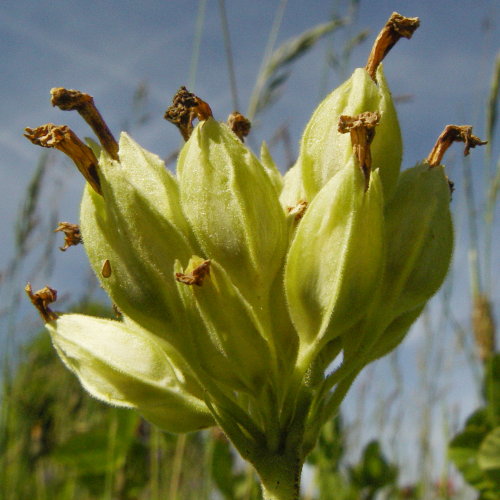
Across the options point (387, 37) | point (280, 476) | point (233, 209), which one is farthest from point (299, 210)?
point (280, 476)

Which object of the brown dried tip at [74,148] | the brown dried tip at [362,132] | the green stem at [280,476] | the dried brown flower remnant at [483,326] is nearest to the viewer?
the green stem at [280,476]

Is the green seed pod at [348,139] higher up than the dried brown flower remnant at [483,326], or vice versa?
the green seed pod at [348,139]

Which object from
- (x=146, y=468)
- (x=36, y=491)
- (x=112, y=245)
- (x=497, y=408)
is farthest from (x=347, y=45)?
(x=36, y=491)

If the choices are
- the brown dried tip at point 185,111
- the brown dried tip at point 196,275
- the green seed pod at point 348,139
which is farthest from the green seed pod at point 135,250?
the green seed pod at point 348,139

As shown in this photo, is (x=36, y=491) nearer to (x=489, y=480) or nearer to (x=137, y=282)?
(x=489, y=480)

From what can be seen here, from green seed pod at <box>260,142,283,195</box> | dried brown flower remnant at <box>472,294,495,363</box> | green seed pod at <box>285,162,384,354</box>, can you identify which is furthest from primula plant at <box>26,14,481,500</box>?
dried brown flower remnant at <box>472,294,495,363</box>

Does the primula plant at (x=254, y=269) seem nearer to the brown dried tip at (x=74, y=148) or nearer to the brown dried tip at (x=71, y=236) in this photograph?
the brown dried tip at (x=74, y=148)

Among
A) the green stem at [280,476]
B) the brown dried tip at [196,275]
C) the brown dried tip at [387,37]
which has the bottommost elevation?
the green stem at [280,476]
